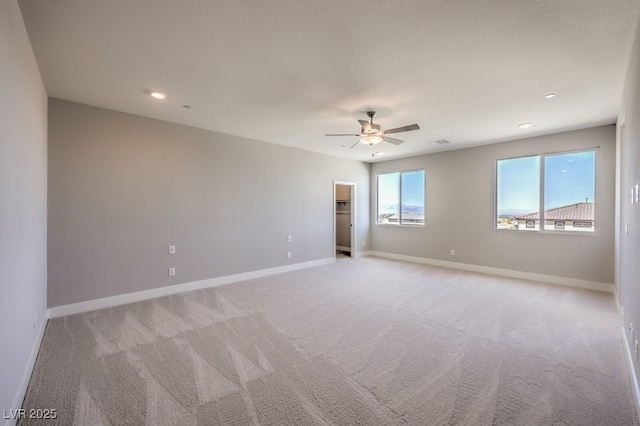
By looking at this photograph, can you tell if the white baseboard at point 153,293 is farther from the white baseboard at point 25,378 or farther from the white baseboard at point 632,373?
the white baseboard at point 632,373

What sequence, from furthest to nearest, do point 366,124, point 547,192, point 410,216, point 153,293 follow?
point 410,216 → point 547,192 → point 153,293 → point 366,124

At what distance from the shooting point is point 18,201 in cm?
201

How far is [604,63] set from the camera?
8.39ft

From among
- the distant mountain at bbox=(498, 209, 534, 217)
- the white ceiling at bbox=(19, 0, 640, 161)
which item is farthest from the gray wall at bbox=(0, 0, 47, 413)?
the distant mountain at bbox=(498, 209, 534, 217)

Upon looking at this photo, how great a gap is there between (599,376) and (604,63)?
2.78 metres

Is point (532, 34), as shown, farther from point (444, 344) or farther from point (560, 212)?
point (560, 212)

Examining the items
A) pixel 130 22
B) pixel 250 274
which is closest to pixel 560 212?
pixel 250 274

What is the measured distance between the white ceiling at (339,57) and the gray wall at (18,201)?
0.30m

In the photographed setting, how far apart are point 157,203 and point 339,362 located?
356 cm

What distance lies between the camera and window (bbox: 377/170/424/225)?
6.98 metres

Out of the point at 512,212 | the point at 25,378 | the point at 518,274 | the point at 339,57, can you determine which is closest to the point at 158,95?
the point at 339,57

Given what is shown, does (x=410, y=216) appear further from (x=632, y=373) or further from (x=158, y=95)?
(x=158, y=95)

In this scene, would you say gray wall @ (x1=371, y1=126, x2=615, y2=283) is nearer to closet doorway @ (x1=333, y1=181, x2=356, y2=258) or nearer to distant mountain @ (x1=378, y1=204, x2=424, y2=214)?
distant mountain @ (x1=378, y1=204, x2=424, y2=214)

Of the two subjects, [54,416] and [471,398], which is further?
[471,398]
